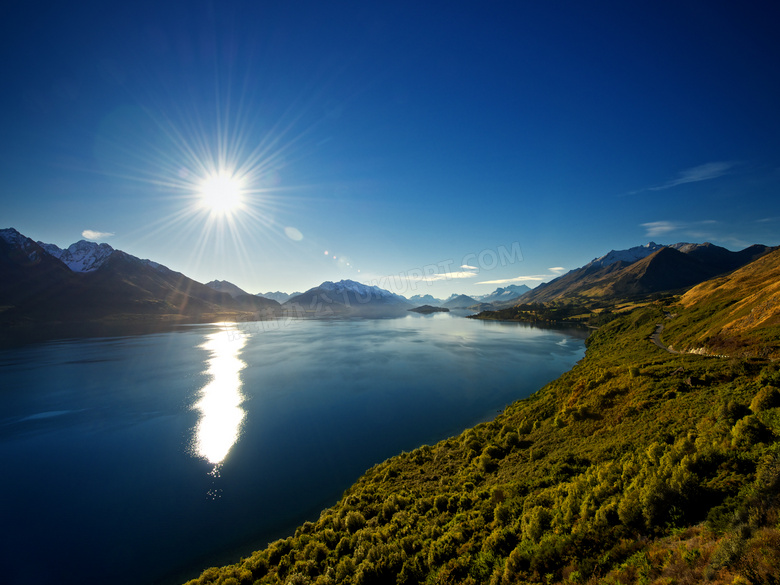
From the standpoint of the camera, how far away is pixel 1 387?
50.3 m

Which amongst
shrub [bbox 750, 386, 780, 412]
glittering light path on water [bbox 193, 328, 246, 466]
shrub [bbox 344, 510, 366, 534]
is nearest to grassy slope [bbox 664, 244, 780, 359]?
shrub [bbox 750, 386, 780, 412]

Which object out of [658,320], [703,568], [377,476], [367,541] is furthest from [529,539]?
[658,320]

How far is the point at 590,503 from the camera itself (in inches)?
404

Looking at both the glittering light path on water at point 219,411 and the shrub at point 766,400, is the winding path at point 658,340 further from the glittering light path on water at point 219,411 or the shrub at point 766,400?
the glittering light path on water at point 219,411

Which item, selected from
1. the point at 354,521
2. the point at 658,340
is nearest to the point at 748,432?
the point at 354,521

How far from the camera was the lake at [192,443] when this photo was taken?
716 inches

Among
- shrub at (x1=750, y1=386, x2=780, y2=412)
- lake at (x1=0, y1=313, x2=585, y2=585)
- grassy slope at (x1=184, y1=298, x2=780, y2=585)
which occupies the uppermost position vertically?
shrub at (x1=750, y1=386, x2=780, y2=412)

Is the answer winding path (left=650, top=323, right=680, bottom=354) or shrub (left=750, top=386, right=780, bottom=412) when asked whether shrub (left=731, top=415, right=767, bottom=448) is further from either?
winding path (left=650, top=323, right=680, bottom=354)

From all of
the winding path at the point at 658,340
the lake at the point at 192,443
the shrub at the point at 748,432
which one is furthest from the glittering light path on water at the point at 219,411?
the winding path at the point at 658,340

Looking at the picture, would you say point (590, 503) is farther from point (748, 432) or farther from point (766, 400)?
point (766, 400)

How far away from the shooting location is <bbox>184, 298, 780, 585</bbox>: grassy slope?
7438mm

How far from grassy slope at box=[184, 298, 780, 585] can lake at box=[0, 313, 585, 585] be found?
232 inches

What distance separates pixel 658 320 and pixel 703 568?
81880 millimetres

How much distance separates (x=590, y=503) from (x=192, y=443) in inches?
1454
